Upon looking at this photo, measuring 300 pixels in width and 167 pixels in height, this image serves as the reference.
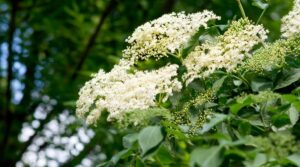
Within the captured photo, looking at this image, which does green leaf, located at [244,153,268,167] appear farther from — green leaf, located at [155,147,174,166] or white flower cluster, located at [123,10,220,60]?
white flower cluster, located at [123,10,220,60]

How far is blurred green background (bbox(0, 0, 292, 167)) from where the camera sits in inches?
138

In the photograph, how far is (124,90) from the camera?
130 cm

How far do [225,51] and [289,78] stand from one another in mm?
162

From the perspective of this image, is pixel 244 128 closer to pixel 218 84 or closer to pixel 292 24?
pixel 218 84

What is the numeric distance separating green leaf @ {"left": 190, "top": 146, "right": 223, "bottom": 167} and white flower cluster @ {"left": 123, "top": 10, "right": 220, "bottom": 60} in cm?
49

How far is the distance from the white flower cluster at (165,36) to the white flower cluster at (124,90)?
57mm

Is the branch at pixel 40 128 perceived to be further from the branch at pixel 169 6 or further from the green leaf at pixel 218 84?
the green leaf at pixel 218 84

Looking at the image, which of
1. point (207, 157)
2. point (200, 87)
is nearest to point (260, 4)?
point (200, 87)

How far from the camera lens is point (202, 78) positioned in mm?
1365

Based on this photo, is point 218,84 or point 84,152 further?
point 84,152

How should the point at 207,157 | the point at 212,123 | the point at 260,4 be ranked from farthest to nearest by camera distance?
the point at 260,4, the point at 212,123, the point at 207,157

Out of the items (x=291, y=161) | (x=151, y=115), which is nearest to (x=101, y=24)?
(x=151, y=115)

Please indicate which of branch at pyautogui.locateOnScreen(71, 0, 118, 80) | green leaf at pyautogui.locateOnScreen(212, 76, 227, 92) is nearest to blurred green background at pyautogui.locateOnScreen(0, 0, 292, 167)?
branch at pyautogui.locateOnScreen(71, 0, 118, 80)

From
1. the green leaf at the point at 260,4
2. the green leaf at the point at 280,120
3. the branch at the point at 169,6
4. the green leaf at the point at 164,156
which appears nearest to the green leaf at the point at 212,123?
the green leaf at the point at 280,120
